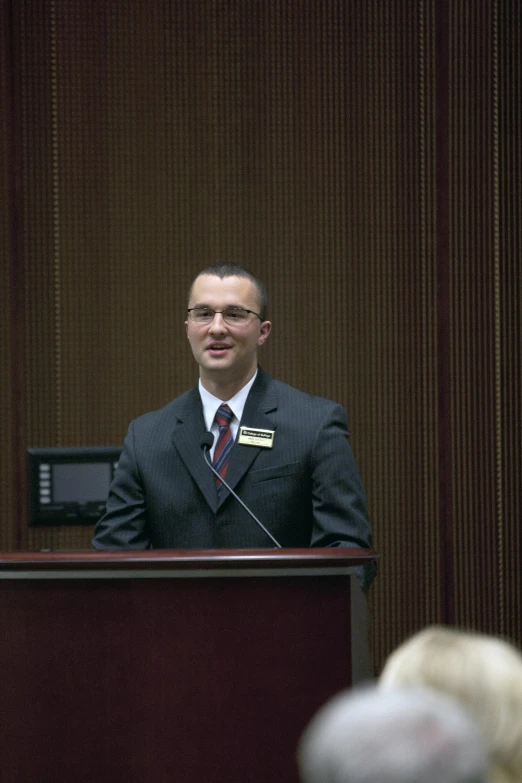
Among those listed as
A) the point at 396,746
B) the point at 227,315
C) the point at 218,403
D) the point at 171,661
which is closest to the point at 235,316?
the point at 227,315

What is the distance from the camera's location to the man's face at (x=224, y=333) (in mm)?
2867

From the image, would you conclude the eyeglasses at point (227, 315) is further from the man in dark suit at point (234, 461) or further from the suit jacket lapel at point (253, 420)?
the suit jacket lapel at point (253, 420)

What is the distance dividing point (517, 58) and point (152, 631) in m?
3.08

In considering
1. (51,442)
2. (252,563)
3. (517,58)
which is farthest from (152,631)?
(517,58)

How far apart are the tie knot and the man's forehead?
1.02ft

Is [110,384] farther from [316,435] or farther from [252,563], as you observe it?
[252,563]

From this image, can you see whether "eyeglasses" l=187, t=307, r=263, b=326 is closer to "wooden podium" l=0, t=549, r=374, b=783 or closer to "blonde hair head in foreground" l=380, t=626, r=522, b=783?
"wooden podium" l=0, t=549, r=374, b=783

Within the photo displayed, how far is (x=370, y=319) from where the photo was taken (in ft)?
13.3

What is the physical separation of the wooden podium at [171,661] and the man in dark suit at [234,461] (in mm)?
659

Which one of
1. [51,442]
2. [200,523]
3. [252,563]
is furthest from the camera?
[51,442]

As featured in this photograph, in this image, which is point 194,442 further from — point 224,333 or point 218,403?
point 224,333

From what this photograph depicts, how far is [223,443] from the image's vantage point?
112 inches

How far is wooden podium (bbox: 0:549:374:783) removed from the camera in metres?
1.89

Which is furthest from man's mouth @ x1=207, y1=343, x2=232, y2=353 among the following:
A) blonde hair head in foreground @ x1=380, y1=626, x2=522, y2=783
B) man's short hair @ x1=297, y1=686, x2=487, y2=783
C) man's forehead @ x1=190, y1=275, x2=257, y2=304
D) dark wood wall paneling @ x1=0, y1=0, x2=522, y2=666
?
man's short hair @ x1=297, y1=686, x2=487, y2=783
